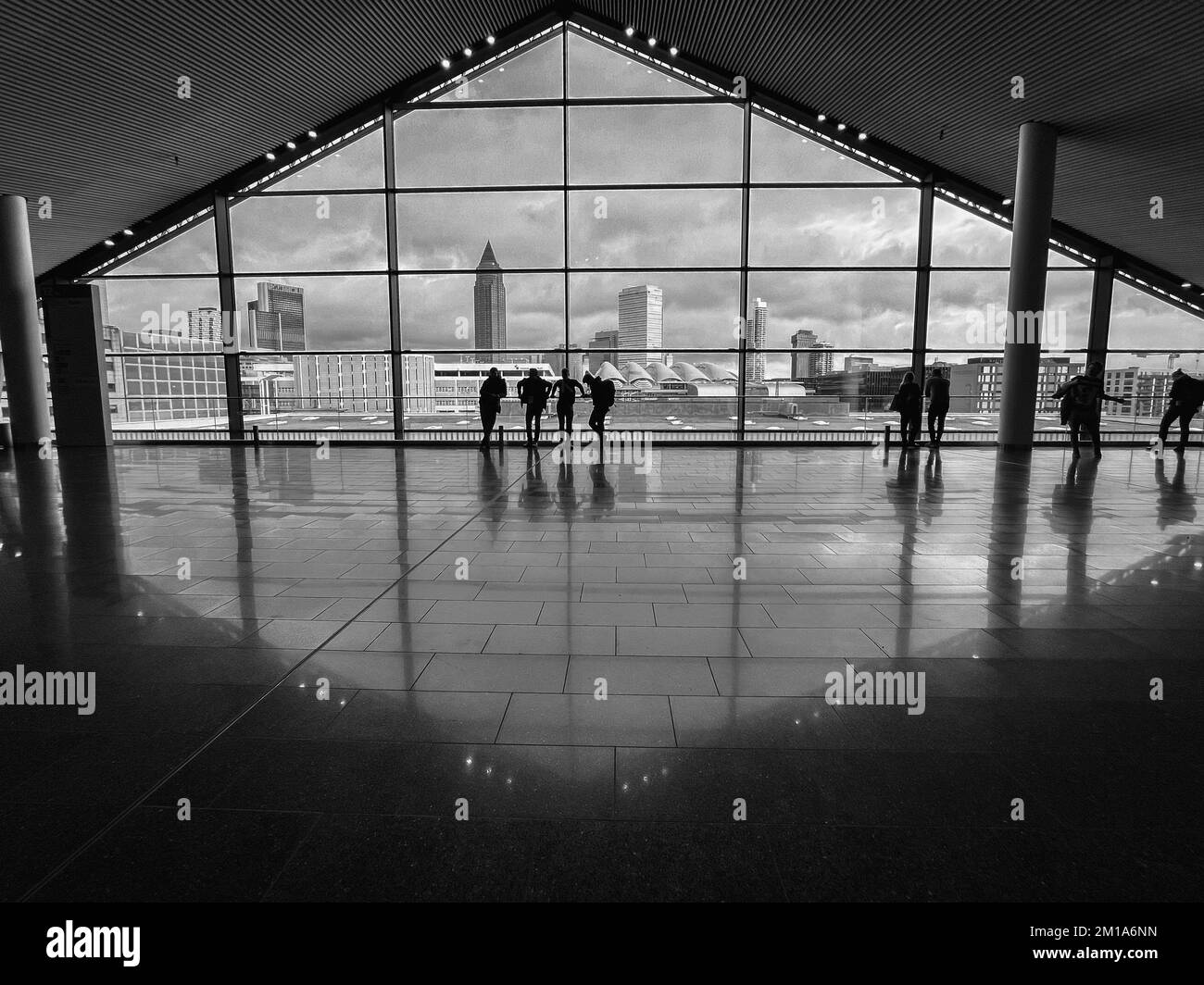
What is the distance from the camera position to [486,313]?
18.2 m

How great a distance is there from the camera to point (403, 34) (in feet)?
50.2

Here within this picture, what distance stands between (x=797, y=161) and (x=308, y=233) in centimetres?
1250

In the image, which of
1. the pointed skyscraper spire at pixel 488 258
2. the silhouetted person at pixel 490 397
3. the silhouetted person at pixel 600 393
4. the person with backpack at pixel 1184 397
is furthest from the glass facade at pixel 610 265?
the person with backpack at pixel 1184 397

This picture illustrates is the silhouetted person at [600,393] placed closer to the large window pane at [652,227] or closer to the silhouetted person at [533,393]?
the silhouetted person at [533,393]

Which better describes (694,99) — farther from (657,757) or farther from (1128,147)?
(657,757)

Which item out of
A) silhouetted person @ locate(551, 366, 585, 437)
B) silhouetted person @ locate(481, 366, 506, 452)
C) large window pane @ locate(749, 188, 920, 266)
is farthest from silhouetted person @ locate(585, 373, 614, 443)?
large window pane @ locate(749, 188, 920, 266)

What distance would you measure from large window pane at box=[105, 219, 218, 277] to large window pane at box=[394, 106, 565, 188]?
5.30 m

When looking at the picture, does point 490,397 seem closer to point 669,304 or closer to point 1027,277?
point 669,304

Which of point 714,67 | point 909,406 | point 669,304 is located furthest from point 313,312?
point 909,406

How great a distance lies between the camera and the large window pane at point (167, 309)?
1814cm

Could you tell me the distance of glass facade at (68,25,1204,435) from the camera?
56.5 feet

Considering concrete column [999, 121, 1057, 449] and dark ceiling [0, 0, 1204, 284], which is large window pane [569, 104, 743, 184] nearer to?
dark ceiling [0, 0, 1204, 284]
